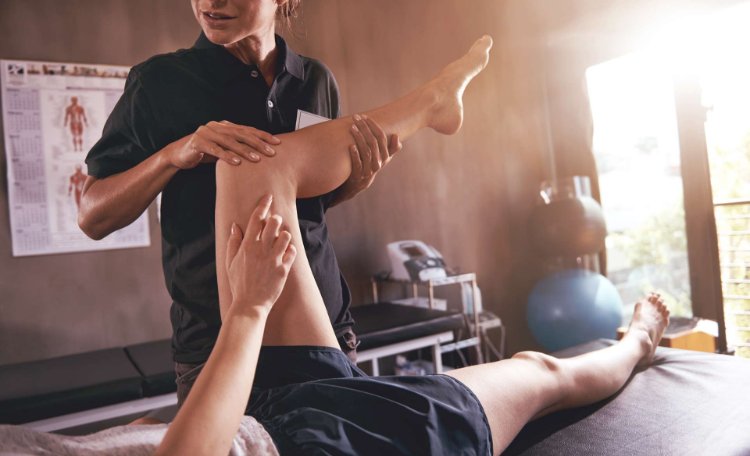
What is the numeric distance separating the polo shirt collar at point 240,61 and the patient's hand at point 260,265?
479mm

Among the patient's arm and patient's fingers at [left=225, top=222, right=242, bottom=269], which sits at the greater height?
patient's fingers at [left=225, top=222, right=242, bottom=269]

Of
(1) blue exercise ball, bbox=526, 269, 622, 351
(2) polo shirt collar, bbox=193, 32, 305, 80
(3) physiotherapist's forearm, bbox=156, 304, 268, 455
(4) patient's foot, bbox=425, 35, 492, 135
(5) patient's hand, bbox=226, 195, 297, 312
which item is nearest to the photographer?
(3) physiotherapist's forearm, bbox=156, 304, 268, 455

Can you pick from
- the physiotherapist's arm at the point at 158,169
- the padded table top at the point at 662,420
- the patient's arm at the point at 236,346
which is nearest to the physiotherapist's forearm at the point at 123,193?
the physiotherapist's arm at the point at 158,169

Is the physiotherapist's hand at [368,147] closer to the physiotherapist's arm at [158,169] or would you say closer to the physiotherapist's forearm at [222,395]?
the physiotherapist's arm at [158,169]

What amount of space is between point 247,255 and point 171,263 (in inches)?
15.4

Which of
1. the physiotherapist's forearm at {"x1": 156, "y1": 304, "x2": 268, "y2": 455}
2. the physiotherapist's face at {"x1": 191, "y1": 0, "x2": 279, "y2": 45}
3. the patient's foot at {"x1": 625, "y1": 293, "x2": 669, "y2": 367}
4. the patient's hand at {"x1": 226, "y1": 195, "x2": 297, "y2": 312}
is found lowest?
the patient's foot at {"x1": 625, "y1": 293, "x2": 669, "y2": 367}

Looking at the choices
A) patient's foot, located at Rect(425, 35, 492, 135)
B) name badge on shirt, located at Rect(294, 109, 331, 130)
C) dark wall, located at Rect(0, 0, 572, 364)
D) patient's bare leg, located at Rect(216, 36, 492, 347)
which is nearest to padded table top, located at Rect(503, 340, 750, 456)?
patient's bare leg, located at Rect(216, 36, 492, 347)

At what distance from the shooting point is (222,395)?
0.74 meters

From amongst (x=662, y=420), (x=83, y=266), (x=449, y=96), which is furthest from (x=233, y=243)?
(x=83, y=266)

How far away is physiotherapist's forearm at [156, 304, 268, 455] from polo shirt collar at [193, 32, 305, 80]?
63 centimetres

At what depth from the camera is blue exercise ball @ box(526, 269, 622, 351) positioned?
299cm

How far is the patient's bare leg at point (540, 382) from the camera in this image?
3.66 feet

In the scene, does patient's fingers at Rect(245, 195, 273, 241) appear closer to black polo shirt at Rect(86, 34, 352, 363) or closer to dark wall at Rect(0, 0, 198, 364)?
black polo shirt at Rect(86, 34, 352, 363)

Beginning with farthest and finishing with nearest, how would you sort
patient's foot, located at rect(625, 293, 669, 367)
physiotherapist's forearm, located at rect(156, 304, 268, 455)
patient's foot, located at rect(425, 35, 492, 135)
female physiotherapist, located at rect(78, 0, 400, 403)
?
1. patient's foot, located at rect(625, 293, 669, 367)
2. patient's foot, located at rect(425, 35, 492, 135)
3. female physiotherapist, located at rect(78, 0, 400, 403)
4. physiotherapist's forearm, located at rect(156, 304, 268, 455)
